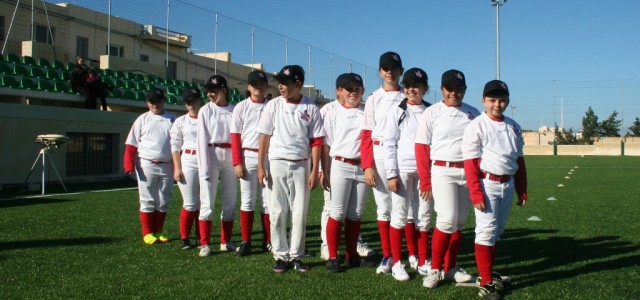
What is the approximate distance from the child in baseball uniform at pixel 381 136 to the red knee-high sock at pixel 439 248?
0.63m

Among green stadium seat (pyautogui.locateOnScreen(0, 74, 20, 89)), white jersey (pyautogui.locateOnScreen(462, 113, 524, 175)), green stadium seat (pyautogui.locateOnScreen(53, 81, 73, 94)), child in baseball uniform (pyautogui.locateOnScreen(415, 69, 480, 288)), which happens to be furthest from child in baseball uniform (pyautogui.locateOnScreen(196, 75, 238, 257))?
green stadium seat (pyautogui.locateOnScreen(53, 81, 73, 94))

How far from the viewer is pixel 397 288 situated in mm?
5160

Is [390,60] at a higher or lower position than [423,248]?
higher

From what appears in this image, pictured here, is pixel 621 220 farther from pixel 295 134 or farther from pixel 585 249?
pixel 295 134

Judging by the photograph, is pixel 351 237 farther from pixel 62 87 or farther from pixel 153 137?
pixel 62 87

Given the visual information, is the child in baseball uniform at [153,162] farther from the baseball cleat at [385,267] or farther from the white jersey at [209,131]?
the baseball cleat at [385,267]

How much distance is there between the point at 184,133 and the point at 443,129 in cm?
343

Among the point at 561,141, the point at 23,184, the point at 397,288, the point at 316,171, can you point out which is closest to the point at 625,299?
the point at 397,288

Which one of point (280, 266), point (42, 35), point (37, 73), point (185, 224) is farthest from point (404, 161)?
point (42, 35)

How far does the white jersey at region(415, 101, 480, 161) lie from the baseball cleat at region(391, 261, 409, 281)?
1.06m

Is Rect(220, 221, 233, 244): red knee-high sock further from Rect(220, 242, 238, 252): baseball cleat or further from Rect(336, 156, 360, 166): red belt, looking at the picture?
Rect(336, 156, 360, 166): red belt

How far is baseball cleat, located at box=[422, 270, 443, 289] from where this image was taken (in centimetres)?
516

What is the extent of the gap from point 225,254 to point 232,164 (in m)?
1.02

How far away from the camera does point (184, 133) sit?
732 centimetres
